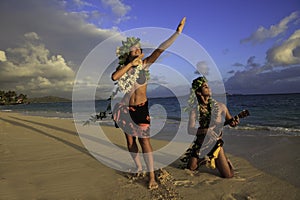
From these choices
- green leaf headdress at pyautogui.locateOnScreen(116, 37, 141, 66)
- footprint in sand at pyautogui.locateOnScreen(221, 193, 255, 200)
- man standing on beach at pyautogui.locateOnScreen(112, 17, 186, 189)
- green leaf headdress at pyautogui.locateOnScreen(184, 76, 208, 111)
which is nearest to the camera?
footprint in sand at pyautogui.locateOnScreen(221, 193, 255, 200)

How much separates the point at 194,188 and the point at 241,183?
2.48 ft

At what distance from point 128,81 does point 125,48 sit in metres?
0.60

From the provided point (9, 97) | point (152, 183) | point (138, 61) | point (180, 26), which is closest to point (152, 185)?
point (152, 183)

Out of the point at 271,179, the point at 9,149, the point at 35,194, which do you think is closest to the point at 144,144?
the point at 35,194

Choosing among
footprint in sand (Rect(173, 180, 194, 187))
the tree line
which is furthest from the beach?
the tree line

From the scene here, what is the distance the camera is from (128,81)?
3.70 m

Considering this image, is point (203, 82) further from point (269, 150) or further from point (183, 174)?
point (269, 150)

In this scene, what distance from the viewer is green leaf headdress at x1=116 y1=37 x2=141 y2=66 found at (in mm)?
3854

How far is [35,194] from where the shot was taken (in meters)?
3.36

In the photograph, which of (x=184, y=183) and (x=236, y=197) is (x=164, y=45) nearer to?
(x=184, y=183)

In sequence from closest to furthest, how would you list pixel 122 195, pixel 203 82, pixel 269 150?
pixel 122 195 < pixel 203 82 < pixel 269 150

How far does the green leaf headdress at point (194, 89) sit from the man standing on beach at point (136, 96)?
866mm

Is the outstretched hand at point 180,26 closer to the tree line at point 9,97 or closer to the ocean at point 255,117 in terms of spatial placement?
the ocean at point 255,117

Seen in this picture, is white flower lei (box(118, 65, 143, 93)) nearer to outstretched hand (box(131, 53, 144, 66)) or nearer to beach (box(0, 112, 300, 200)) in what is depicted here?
outstretched hand (box(131, 53, 144, 66))
